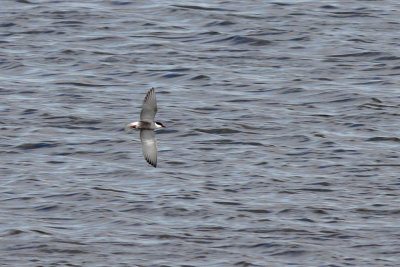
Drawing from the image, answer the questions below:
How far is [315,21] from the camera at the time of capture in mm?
25562

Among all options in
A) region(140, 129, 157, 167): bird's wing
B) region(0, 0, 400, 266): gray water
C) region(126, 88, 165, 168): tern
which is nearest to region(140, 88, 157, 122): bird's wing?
region(126, 88, 165, 168): tern

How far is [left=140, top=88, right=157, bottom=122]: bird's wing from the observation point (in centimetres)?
1466

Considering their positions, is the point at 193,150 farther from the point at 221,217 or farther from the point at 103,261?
the point at 103,261

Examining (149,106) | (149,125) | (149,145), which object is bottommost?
(149,145)

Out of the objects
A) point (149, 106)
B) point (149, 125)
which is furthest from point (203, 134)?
point (149, 106)

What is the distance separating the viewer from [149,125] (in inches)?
592

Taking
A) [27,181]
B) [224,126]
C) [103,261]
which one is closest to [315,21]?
[224,126]

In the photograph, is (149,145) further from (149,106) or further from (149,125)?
(149,106)

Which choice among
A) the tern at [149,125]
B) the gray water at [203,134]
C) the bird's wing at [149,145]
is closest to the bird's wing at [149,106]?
the tern at [149,125]

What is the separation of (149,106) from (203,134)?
4921mm

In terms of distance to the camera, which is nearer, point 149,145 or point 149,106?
point 149,106

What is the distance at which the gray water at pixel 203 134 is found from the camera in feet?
49.9

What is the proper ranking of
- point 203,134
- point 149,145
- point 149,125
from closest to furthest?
point 149,125, point 149,145, point 203,134

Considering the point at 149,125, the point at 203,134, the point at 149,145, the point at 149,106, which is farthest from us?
the point at 203,134
